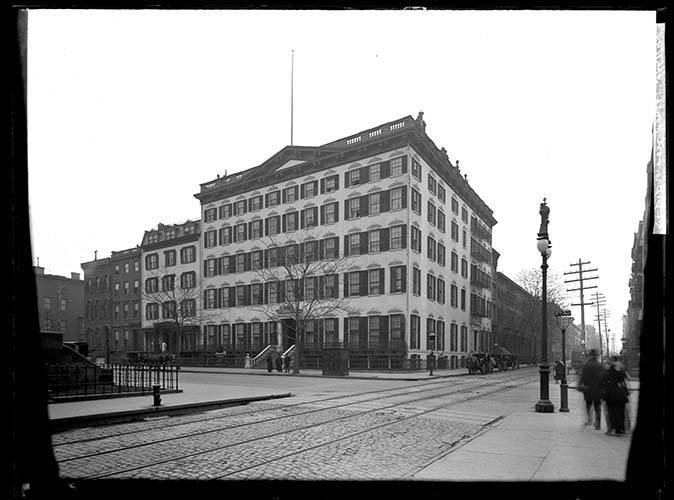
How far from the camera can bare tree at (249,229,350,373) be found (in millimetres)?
Answer: 22250

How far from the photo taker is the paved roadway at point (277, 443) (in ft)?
20.8

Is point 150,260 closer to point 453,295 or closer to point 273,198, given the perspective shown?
point 273,198

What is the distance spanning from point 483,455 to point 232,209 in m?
9.52

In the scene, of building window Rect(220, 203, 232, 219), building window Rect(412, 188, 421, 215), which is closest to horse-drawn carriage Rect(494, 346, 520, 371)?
building window Rect(412, 188, 421, 215)

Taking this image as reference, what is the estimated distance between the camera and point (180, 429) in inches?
381

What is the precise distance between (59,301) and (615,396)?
5.14 metres

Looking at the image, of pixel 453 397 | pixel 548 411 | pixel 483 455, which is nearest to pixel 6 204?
pixel 483 455

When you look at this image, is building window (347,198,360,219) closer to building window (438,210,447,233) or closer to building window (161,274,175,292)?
building window (161,274,175,292)

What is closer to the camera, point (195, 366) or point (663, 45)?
point (663, 45)

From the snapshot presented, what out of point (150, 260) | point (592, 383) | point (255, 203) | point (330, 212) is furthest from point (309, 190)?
point (592, 383)

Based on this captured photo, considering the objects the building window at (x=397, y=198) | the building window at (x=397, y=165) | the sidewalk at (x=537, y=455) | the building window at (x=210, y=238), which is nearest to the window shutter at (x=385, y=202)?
the building window at (x=397, y=198)

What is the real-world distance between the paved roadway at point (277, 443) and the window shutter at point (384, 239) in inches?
473

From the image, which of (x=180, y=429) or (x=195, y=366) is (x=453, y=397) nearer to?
(x=180, y=429)

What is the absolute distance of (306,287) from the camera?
3416cm
